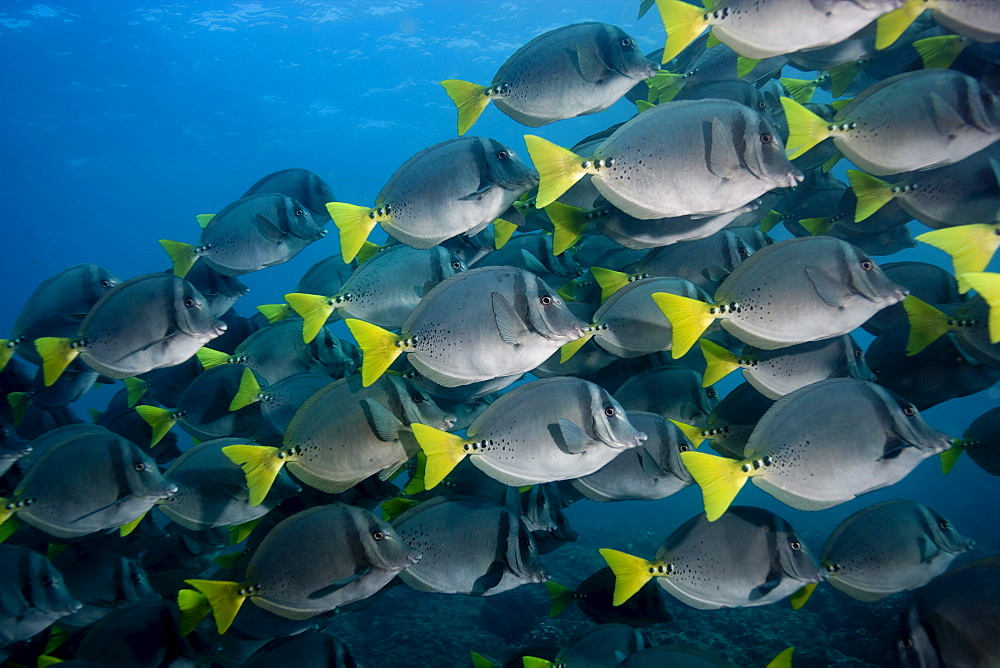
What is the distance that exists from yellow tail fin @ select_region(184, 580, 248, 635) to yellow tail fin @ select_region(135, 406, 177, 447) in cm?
167

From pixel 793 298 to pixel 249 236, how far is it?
4.14 m

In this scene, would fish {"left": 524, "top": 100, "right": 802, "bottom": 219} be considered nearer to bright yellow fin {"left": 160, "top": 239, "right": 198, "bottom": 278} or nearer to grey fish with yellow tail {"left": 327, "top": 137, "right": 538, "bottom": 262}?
grey fish with yellow tail {"left": 327, "top": 137, "right": 538, "bottom": 262}

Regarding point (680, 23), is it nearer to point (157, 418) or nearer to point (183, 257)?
point (183, 257)

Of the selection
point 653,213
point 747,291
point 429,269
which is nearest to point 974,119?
point 747,291

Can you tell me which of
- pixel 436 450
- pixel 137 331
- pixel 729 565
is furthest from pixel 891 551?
pixel 137 331

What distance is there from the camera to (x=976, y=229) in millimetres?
2408

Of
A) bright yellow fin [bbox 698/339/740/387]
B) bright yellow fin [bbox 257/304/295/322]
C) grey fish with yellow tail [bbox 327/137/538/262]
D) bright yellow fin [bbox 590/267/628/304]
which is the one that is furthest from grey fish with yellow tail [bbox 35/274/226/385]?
bright yellow fin [bbox 698/339/740/387]

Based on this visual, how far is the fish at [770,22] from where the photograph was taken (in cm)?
259

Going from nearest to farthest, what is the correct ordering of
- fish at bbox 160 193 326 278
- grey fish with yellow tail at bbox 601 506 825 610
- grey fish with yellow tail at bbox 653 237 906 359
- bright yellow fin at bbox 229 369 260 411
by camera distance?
grey fish with yellow tail at bbox 653 237 906 359, grey fish with yellow tail at bbox 601 506 825 610, bright yellow fin at bbox 229 369 260 411, fish at bbox 160 193 326 278

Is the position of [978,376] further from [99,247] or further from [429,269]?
[99,247]

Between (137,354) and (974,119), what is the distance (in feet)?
16.9

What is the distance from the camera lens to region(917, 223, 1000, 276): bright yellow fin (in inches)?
94.3

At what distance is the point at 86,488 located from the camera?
3139 millimetres

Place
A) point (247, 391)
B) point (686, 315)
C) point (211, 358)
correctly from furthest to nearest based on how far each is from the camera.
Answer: point (211, 358)
point (247, 391)
point (686, 315)
